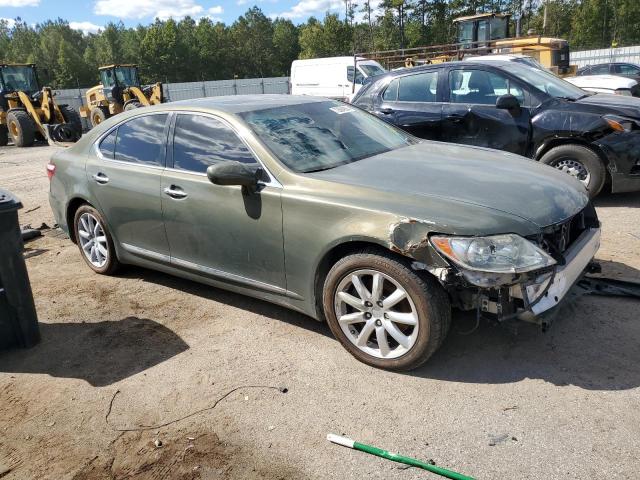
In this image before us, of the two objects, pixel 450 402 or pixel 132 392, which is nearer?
pixel 450 402

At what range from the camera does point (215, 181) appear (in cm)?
368

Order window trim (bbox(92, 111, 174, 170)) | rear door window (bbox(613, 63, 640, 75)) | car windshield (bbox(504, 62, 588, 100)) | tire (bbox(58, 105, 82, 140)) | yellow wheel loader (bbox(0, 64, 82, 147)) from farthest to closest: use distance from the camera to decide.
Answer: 1. rear door window (bbox(613, 63, 640, 75))
2. tire (bbox(58, 105, 82, 140))
3. yellow wheel loader (bbox(0, 64, 82, 147))
4. car windshield (bbox(504, 62, 588, 100))
5. window trim (bbox(92, 111, 174, 170))

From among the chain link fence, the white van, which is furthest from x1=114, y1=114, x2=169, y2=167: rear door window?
the chain link fence

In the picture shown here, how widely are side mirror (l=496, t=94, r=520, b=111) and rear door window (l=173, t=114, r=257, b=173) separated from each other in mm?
3955

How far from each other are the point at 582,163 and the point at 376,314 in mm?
4290

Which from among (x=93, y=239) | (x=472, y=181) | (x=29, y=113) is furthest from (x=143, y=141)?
(x=29, y=113)

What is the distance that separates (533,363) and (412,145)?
199 cm

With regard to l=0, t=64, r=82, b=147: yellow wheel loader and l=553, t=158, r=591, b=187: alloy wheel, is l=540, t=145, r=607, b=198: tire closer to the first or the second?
l=553, t=158, r=591, b=187: alloy wheel

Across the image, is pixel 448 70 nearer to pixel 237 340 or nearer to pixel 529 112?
pixel 529 112

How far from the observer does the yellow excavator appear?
20.4 meters

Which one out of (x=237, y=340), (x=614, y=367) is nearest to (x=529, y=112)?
(x=614, y=367)

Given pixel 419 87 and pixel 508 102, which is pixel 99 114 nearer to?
pixel 419 87

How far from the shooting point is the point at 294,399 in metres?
3.18

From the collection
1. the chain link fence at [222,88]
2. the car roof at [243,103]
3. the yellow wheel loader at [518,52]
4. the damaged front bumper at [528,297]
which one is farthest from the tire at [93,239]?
the chain link fence at [222,88]
